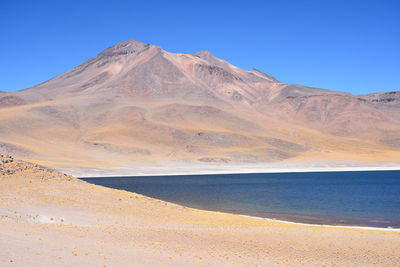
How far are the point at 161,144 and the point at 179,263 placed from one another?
13223cm

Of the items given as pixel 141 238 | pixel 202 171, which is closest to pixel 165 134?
pixel 202 171

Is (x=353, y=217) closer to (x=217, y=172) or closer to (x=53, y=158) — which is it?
(x=217, y=172)

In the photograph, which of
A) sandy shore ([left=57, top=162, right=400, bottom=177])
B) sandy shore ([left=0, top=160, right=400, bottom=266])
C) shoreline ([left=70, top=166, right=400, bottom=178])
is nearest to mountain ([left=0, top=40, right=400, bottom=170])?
sandy shore ([left=57, top=162, right=400, bottom=177])

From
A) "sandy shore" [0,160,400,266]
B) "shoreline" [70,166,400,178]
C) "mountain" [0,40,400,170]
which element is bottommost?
"sandy shore" [0,160,400,266]

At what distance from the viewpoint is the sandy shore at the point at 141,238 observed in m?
14.2

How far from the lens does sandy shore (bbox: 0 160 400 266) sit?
14.2 meters

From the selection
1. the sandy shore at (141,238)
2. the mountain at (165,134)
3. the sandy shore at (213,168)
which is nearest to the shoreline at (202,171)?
the sandy shore at (213,168)

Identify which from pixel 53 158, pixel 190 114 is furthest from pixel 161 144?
pixel 53 158

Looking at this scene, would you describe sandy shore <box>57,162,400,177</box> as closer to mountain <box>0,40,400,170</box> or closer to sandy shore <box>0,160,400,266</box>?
mountain <box>0,40,400,170</box>

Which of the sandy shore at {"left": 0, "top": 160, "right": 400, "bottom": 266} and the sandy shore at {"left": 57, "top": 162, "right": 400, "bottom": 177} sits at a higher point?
the sandy shore at {"left": 57, "top": 162, "right": 400, "bottom": 177}

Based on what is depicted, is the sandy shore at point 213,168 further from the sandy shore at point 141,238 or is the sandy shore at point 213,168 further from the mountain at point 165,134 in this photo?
the sandy shore at point 141,238

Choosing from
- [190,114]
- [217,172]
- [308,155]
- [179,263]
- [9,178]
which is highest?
[190,114]

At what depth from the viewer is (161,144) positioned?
146 meters

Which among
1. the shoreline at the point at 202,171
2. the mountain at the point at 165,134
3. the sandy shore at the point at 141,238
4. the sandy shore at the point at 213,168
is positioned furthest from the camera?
the mountain at the point at 165,134
